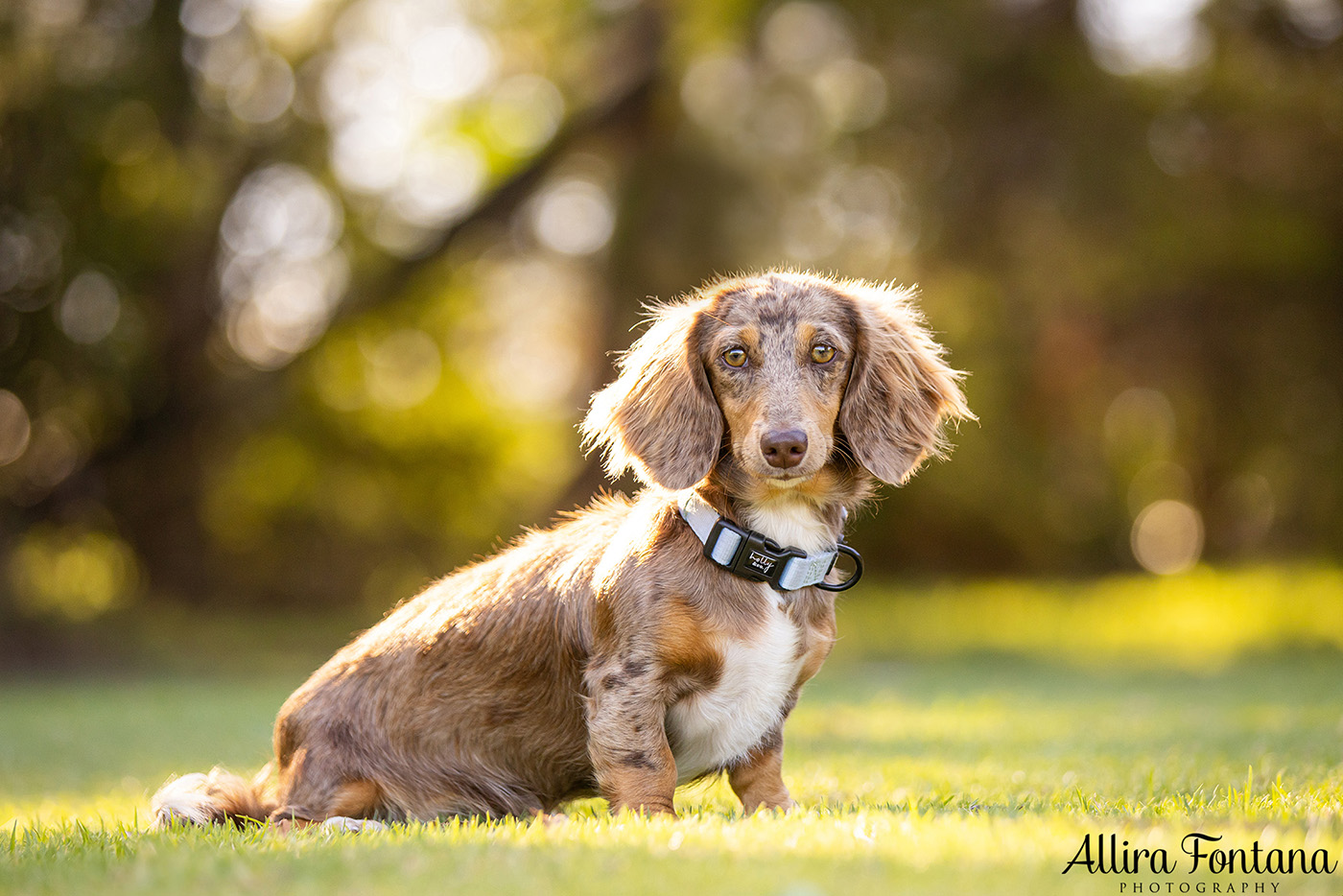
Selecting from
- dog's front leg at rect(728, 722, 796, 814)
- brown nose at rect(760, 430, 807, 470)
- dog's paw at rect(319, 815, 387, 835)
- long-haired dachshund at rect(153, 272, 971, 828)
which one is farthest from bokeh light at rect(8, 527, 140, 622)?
brown nose at rect(760, 430, 807, 470)

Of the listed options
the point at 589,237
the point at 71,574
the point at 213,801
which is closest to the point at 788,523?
the point at 213,801

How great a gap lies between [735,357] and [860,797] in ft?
5.30

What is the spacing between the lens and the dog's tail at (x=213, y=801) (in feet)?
12.5

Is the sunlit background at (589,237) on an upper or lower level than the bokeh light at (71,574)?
upper

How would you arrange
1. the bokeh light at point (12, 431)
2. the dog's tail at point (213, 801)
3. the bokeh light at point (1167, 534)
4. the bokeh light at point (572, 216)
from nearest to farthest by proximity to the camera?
the dog's tail at point (213, 801)
the bokeh light at point (12, 431)
the bokeh light at point (572, 216)
the bokeh light at point (1167, 534)

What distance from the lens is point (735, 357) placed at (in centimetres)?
407

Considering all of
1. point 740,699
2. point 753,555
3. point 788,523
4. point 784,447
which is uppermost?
point 784,447

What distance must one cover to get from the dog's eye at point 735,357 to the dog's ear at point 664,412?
12cm

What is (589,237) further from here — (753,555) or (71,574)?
(753,555)

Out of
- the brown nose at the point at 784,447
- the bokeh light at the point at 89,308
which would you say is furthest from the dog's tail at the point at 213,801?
the bokeh light at the point at 89,308

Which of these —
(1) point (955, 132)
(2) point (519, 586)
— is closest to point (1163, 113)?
(1) point (955, 132)

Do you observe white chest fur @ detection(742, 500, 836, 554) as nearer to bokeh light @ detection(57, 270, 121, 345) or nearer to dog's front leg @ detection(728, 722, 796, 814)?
dog's front leg @ detection(728, 722, 796, 814)

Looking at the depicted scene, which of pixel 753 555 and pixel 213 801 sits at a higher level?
pixel 753 555

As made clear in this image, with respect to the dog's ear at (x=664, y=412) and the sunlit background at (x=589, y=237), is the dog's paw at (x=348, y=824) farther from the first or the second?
the sunlit background at (x=589, y=237)
